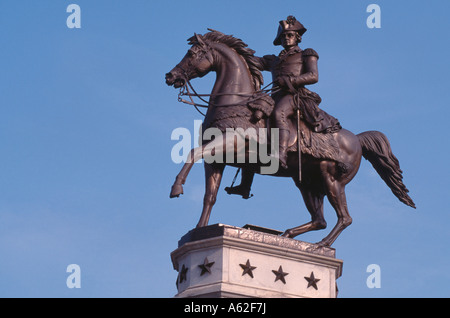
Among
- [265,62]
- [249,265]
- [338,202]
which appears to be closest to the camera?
[249,265]

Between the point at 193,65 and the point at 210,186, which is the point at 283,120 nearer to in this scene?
the point at 210,186

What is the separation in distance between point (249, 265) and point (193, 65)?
14.6ft

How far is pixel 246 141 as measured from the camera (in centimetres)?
2375

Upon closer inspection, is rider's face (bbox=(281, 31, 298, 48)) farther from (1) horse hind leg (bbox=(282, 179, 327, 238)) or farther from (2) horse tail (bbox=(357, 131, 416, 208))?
(1) horse hind leg (bbox=(282, 179, 327, 238))

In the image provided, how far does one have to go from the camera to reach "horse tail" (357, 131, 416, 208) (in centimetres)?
2550

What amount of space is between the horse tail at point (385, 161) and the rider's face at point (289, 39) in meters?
2.39

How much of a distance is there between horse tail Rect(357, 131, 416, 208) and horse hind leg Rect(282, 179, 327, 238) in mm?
1487

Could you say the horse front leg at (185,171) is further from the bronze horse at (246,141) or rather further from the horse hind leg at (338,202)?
the horse hind leg at (338,202)

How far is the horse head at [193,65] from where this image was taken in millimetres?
24531

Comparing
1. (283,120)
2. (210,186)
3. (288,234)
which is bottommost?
(288,234)

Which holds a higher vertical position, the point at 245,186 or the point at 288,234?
the point at 245,186

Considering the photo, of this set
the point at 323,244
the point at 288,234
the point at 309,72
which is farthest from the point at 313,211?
the point at 309,72
